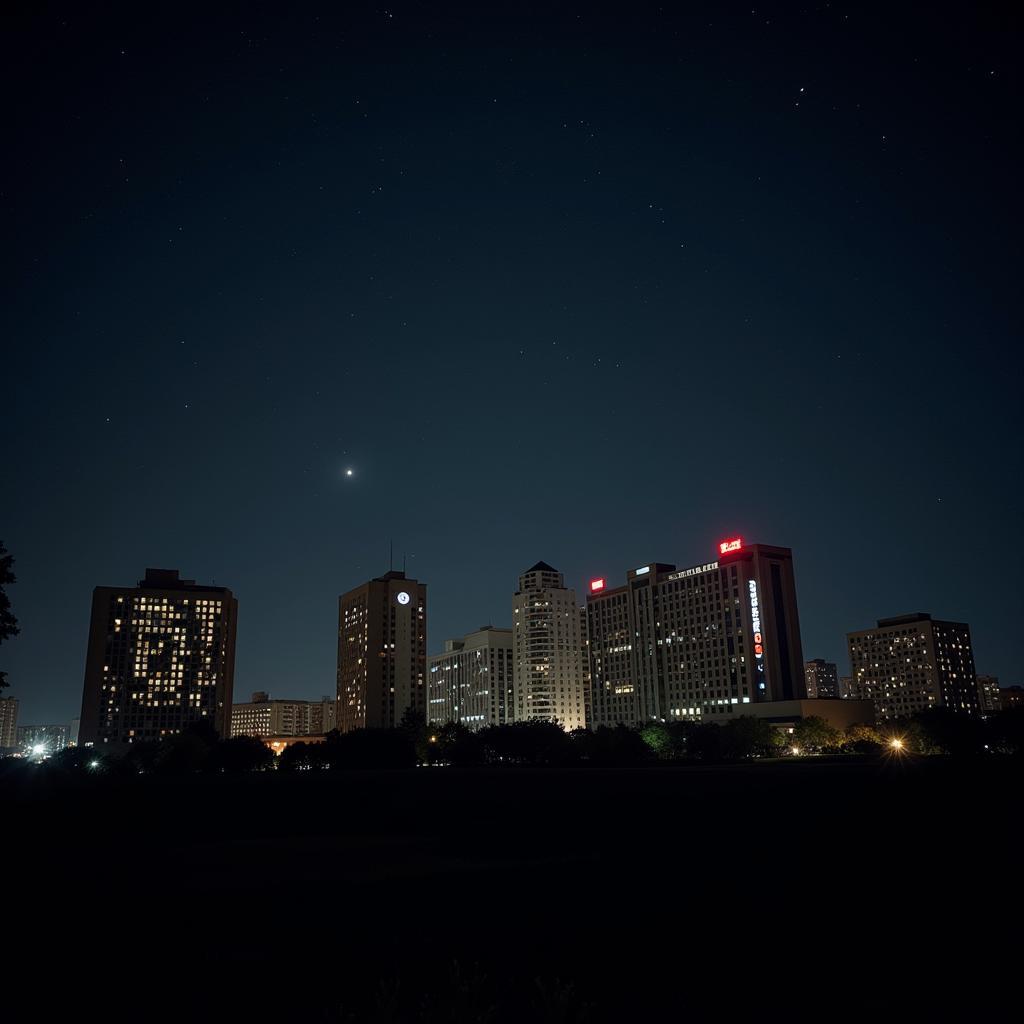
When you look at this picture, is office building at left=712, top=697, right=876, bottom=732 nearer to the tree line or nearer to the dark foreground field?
the tree line

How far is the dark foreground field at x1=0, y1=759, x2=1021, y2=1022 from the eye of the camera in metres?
14.1

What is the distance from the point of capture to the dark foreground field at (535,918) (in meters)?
14.1

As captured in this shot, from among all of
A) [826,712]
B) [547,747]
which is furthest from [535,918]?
[826,712]

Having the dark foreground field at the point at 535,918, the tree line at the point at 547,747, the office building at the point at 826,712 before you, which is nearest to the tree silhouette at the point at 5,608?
the dark foreground field at the point at 535,918

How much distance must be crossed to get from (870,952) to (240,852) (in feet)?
88.9

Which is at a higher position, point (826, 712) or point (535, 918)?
point (826, 712)

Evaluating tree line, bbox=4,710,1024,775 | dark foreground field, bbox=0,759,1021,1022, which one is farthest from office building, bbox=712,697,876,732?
dark foreground field, bbox=0,759,1021,1022

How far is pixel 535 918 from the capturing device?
792 inches

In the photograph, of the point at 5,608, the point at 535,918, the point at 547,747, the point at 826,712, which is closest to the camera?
the point at 535,918

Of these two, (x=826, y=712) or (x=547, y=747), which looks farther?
(x=826, y=712)

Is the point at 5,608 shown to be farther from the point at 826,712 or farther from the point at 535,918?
the point at 826,712

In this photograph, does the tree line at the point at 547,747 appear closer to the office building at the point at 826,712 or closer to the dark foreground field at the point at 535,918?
the office building at the point at 826,712

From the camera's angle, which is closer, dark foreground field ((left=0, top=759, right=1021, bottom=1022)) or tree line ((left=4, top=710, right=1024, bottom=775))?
dark foreground field ((left=0, top=759, right=1021, bottom=1022))

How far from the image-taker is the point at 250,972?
15750 mm
